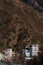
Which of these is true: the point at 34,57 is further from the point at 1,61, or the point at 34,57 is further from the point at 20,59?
the point at 1,61

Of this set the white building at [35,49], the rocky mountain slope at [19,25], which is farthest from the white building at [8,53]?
the white building at [35,49]

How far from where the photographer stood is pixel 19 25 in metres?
2.43

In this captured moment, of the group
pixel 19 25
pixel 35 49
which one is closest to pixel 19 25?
pixel 19 25

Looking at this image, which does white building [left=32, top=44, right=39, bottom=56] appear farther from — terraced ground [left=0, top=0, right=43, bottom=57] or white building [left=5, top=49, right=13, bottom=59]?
white building [left=5, top=49, right=13, bottom=59]

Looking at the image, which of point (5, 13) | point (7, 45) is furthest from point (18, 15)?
point (7, 45)

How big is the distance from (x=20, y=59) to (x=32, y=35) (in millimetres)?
255

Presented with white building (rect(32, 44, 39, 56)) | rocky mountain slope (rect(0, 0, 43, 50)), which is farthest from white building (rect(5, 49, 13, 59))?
white building (rect(32, 44, 39, 56))

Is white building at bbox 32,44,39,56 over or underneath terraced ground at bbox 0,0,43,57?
underneath

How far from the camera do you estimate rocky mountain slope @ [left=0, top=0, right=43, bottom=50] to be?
7.81ft

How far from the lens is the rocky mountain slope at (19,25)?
93.7 inches

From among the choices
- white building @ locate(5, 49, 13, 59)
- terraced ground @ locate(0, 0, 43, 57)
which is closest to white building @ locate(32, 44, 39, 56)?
terraced ground @ locate(0, 0, 43, 57)

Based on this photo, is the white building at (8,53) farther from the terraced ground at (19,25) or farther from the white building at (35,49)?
the white building at (35,49)

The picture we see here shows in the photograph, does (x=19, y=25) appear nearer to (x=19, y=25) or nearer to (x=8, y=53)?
(x=19, y=25)

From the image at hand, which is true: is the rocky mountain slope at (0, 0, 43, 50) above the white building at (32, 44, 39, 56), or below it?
above
